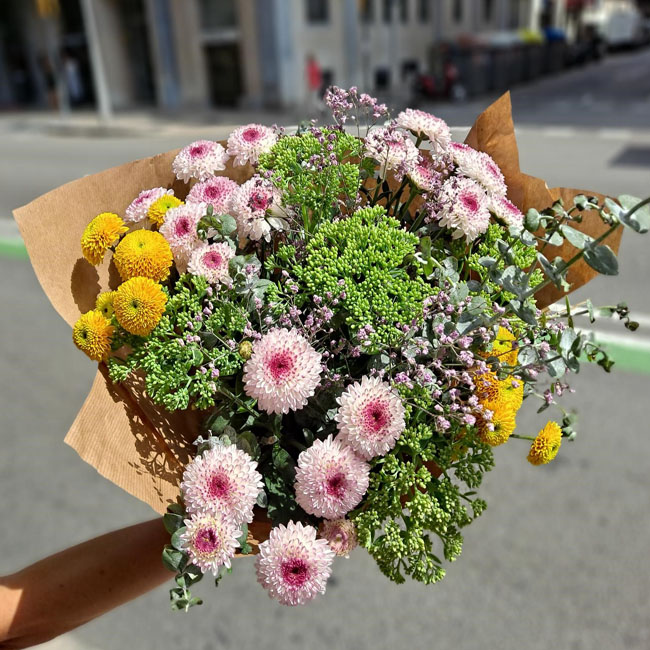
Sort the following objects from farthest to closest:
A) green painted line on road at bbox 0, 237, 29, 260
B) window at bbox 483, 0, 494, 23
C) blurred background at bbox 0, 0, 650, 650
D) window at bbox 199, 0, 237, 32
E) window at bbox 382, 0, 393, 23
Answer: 1. window at bbox 483, 0, 494, 23
2. window at bbox 382, 0, 393, 23
3. window at bbox 199, 0, 237, 32
4. green painted line on road at bbox 0, 237, 29, 260
5. blurred background at bbox 0, 0, 650, 650

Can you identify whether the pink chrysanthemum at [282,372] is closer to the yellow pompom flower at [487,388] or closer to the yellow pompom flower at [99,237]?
the yellow pompom flower at [487,388]

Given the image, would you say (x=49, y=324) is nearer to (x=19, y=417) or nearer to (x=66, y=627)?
(x=19, y=417)

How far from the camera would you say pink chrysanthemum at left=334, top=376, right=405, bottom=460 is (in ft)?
3.40

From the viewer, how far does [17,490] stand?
133 inches

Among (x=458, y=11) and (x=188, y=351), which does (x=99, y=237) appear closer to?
(x=188, y=351)

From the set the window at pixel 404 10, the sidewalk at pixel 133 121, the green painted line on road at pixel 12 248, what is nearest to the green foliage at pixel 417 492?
the green painted line on road at pixel 12 248

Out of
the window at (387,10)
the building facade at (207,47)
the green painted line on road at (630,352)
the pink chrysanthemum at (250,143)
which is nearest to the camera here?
the pink chrysanthemum at (250,143)

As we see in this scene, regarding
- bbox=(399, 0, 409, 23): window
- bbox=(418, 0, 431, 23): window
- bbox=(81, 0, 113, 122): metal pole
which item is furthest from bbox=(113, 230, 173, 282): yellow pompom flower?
bbox=(418, 0, 431, 23): window

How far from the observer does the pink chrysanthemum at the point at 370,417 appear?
104 centimetres

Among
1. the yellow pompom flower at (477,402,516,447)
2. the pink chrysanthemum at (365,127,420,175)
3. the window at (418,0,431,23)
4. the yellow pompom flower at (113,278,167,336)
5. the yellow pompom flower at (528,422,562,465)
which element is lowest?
A: the window at (418,0,431,23)

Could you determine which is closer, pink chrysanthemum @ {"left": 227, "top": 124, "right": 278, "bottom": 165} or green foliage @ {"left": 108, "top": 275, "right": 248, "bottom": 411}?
green foliage @ {"left": 108, "top": 275, "right": 248, "bottom": 411}

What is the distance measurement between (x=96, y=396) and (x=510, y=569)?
217 centimetres

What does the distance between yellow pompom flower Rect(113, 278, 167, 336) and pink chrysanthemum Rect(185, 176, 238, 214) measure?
0.21m

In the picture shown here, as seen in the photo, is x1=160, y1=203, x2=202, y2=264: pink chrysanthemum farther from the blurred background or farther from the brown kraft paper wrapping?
the blurred background
